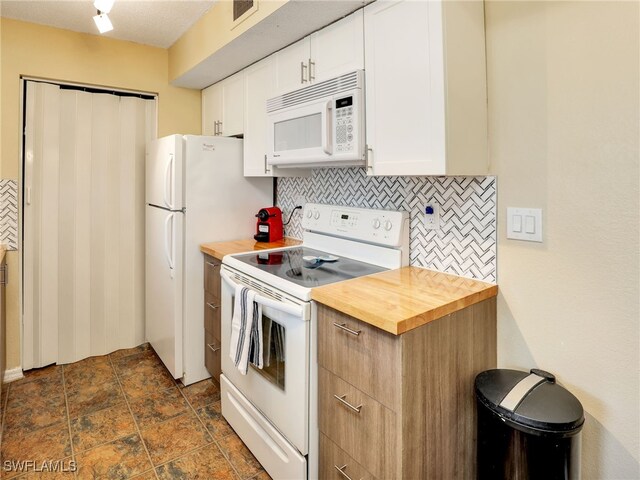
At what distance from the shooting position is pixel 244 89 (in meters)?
2.59

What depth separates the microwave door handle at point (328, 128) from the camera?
5.90 feet

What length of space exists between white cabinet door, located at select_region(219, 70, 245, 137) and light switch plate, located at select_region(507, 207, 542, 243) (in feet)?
5.99

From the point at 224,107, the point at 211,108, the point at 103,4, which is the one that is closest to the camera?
the point at 103,4

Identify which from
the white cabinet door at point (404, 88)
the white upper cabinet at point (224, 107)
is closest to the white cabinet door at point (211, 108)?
the white upper cabinet at point (224, 107)

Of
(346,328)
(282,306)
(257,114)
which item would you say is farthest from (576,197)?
(257,114)

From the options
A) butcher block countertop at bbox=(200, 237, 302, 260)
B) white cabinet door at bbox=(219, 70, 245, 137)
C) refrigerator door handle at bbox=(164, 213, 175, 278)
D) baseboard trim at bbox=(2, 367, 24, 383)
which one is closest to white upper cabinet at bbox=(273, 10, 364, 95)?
white cabinet door at bbox=(219, 70, 245, 137)

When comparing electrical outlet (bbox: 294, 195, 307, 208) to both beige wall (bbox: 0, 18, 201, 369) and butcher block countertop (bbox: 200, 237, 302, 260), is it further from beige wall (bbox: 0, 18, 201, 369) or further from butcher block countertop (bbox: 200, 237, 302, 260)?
beige wall (bbox: 0, 18, 201, 369)

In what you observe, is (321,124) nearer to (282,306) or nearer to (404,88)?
(404,88)

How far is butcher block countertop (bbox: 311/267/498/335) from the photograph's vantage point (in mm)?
1228

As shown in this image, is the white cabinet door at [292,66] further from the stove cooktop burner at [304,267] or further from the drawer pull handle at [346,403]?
the drawer pull handle at [346,403]

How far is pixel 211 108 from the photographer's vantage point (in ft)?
10.1

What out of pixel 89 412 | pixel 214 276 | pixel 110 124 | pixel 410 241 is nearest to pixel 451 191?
pixel 410 241

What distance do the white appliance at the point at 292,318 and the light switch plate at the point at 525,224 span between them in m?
0.49

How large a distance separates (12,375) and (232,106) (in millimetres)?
2363
